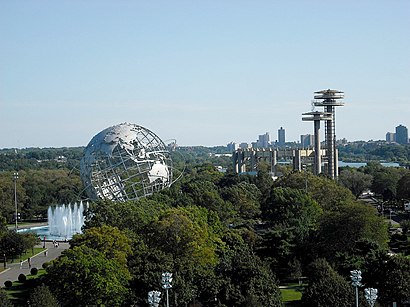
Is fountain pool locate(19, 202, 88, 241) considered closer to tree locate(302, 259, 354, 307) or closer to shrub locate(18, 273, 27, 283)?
shrub locate(18, 273, 27, 283)

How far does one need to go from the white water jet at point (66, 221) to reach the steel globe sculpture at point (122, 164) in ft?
25.5

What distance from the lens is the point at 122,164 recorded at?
193 ft

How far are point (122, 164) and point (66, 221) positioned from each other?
52.1 feet

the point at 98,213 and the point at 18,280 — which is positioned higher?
the point at 98,213

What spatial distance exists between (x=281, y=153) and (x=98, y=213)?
202 feet

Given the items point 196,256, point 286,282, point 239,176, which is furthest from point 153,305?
point 239,176

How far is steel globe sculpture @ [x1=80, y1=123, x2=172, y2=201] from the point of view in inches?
2335

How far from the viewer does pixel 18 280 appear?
42.6 m

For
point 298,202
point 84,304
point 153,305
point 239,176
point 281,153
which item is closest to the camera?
point 153,305

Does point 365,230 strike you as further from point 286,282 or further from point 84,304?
point 84,304

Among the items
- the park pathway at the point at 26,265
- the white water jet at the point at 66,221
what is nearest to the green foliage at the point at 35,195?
the white water jet at the point at 66,221

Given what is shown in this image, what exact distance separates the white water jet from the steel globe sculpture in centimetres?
778

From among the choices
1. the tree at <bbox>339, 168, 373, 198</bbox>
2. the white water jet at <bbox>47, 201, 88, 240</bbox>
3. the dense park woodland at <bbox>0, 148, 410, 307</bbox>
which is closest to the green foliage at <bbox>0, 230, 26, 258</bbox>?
the dense park woodland at <bbox>0, 148, 410, 307</bbox>

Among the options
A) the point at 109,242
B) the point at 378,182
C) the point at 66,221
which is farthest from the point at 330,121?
the point at 109,242
